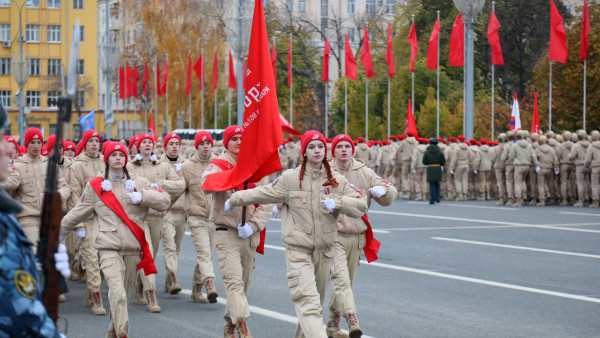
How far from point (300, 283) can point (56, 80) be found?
80306mm

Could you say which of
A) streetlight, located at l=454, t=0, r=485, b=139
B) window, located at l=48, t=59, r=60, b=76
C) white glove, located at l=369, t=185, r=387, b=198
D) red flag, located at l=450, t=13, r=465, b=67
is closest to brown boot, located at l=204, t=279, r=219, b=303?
white glove, located at l=369, t=185, r=387, b=198

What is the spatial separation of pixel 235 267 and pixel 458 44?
25597 mm

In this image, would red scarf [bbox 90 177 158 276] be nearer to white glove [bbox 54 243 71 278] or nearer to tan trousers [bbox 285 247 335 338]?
tan trousers [bbox 285 247 335 338]

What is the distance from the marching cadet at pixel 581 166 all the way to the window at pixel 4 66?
2955 inches

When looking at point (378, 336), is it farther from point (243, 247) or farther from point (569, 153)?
point (569, 153)

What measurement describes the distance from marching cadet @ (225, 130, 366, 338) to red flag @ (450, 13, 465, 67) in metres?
25.2

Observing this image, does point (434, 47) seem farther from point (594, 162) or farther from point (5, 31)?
point (5, 31)

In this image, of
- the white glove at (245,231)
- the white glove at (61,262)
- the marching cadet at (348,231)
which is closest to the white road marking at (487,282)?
the marching cadet at (348,231)

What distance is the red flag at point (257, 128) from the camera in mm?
8891

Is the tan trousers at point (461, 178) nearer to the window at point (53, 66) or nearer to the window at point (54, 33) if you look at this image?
the window at point (53, 66)

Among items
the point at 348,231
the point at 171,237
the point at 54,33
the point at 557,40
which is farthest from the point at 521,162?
the point at 54,33

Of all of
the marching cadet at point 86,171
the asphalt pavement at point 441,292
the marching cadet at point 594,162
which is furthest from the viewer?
the marching cadet at point 594,162

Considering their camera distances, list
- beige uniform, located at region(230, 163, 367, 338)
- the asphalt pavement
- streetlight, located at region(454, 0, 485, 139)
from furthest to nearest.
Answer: streetlight, located at region(454, 0, 485, 139) → the asphalt pavement → beige uniform, located at region(230, 163, 367, 338)

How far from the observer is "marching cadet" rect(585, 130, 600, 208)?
80.0ft
